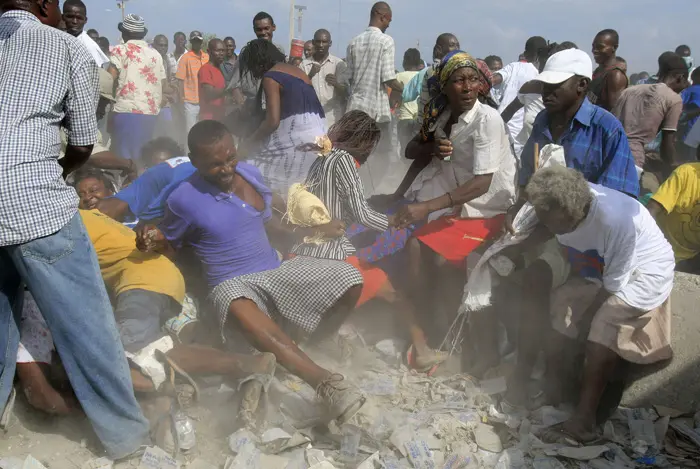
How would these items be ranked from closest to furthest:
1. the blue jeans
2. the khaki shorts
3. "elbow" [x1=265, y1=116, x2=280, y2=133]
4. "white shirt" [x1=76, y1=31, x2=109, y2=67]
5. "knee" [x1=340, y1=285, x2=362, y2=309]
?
the blue jeans → the khaki shorts → "knee" [x1=340, y1=285, x2=362, y2=309] → "elbow" [x1=265, y1=116, x2=280, y2=133] → "white shirt" [x1=76, y1=31, x2=109, y2=67]

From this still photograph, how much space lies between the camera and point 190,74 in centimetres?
930

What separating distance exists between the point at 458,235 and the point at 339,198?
842 millimetres

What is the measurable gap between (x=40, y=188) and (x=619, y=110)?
5.01 metres

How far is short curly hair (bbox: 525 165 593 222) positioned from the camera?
125 inches

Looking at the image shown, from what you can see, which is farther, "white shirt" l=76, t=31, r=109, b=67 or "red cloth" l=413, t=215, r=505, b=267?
"white shirt" l=76, t=31, r=109, b=67

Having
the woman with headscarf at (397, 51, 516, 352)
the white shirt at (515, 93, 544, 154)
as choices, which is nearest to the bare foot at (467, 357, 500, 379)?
the woman with headscarf at (397, 51, 516, 352)

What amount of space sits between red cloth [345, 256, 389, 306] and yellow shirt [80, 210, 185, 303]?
4.05ft

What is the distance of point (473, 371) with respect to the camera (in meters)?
3.95

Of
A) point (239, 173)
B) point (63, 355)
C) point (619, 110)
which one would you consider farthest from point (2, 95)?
point (619, 110)

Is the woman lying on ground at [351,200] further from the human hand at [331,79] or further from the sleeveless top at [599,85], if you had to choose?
the human hand at [331,79]

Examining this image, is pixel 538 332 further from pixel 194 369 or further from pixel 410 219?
pixel 194 369

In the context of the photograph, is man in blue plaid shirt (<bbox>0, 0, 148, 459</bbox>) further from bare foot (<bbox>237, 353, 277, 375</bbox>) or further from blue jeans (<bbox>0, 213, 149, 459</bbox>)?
bare foot (<bbox>237, 353, 277, 375</bbox>)

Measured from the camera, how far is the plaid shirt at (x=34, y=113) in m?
2.43

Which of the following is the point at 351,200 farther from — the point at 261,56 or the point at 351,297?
the point at 261,56
